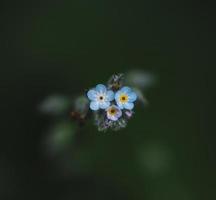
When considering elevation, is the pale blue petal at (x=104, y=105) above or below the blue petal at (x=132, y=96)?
below

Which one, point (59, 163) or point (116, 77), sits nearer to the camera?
point (116, 77)

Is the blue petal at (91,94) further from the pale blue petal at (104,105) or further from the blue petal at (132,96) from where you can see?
the blue petal at (132,96)

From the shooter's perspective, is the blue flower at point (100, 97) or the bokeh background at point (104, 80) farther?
the bokeh background at point (104, 80)

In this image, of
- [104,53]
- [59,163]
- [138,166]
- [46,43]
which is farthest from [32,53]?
[138,166]

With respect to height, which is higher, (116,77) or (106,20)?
(106,20)

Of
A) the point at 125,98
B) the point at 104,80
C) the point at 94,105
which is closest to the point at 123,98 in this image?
the point at 125,98

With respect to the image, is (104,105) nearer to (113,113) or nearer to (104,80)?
(113,113)

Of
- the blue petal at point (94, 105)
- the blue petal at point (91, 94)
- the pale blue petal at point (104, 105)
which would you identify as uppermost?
the blue petal at point (91, 94)

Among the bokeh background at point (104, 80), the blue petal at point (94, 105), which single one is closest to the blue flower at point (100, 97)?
the blue petal at point (94, 105)

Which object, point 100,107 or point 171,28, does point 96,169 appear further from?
point 171,28

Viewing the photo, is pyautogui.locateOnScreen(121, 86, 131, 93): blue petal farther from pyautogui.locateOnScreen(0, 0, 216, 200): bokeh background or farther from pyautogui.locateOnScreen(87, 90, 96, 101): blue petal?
pyautogui.locateOnScreen(0, 0, 216, 200): bokeh background
